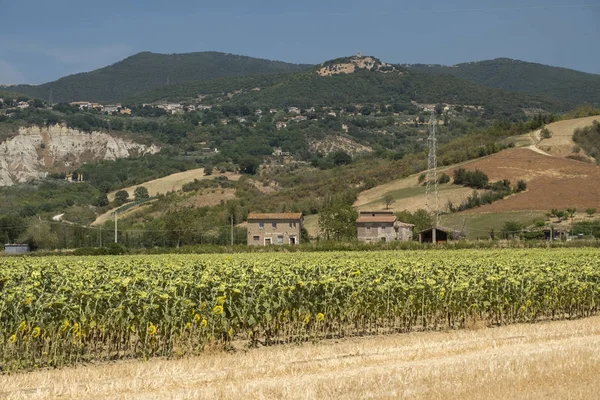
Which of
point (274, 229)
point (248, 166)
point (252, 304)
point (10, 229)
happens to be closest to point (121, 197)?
point (248, 166)

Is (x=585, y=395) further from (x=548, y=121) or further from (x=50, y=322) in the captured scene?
(x=548, y=121)

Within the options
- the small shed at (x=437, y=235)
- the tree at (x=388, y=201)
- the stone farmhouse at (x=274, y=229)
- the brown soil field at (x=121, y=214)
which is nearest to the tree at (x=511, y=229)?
the small shed at (x=437, y=235)

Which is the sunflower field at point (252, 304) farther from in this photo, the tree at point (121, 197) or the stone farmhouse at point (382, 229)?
the tree at point (121, 197)

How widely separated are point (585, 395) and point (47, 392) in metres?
8.01

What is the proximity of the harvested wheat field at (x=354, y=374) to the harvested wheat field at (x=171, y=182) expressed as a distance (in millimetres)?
139639

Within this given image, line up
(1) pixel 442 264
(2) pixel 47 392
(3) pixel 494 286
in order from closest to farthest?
(2) pixel 47 392, (3) pixel 494 286, (1) pixel 442 264

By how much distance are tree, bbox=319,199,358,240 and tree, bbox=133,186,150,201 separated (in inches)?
2608

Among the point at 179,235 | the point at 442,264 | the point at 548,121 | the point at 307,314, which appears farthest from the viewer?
the point at 548,121

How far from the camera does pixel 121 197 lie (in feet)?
502

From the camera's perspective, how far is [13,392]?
1315 centimetres

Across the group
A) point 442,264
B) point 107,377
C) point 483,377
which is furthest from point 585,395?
point 442,264

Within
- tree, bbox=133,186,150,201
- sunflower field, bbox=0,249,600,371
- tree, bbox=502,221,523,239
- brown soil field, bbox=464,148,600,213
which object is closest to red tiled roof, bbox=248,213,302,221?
tree, bbox=502,221,523,239

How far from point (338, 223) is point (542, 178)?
116 ft

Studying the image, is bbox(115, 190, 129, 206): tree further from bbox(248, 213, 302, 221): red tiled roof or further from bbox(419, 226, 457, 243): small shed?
bbox(419, 226, 457, 243): small shed
